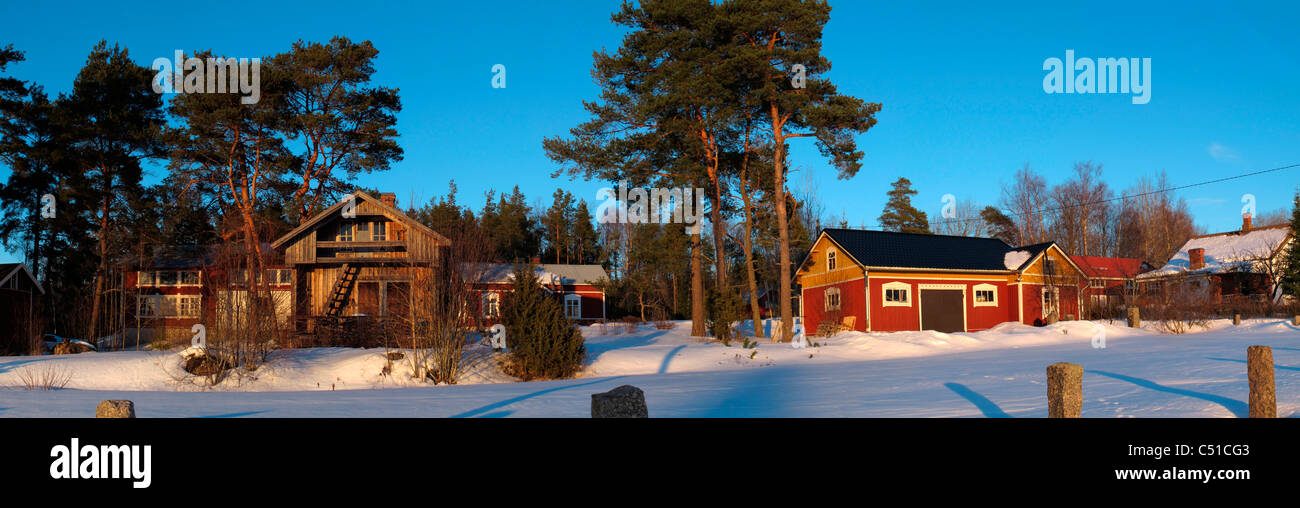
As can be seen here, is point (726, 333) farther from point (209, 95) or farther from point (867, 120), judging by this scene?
point (209, 95)

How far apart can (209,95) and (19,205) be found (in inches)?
522

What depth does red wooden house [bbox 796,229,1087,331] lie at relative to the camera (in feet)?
115

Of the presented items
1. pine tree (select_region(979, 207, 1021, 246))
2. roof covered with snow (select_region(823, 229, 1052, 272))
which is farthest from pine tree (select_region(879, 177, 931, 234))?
roof covered with snow (select_region(823, 229, 1052, 272))

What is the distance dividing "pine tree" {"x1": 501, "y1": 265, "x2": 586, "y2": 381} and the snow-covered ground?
72cm

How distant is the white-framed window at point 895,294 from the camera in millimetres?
34969

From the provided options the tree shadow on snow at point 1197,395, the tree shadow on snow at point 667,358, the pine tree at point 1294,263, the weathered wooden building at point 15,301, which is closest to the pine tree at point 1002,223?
the pine tree at point 1294,263

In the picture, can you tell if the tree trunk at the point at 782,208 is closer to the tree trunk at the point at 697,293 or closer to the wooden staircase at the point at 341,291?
the tree trunk at the point at 697,293

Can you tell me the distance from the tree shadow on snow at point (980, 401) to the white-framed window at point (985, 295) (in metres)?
23.9

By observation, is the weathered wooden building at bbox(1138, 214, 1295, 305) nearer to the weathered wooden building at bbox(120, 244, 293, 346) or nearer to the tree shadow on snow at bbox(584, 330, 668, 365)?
the tree shadow on snow at bbox(584, 330, 668, 365)

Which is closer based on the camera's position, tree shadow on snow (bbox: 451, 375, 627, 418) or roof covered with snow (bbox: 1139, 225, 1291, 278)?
tree shadow on snow (bbox: 451, 375, 627, 418)

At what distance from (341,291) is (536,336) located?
1403cm

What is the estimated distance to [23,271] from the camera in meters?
34.8

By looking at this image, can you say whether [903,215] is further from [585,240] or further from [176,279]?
[176,279]

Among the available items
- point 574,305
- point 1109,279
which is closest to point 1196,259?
point 1109,279
